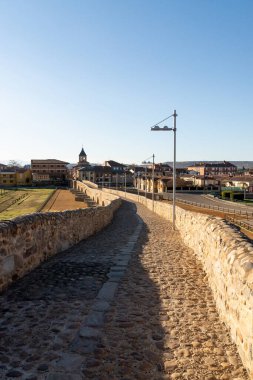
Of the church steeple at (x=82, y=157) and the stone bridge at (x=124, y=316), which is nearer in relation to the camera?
the stone bridge at (x=124, y=316)

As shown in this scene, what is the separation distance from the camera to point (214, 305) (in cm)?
690

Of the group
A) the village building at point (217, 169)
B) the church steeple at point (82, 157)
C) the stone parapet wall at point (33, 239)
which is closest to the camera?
the stone parapet wall at point (33, 239)

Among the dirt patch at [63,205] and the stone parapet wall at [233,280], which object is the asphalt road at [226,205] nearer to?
the dirt patch at [63,205]

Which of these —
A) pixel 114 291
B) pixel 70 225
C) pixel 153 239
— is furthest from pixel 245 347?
pixel 153 239

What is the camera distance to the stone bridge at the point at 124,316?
4594mm

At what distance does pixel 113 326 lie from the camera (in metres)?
5.81

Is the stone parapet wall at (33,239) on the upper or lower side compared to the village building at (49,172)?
lower

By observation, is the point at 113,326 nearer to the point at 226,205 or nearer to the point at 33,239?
the point at 33,239

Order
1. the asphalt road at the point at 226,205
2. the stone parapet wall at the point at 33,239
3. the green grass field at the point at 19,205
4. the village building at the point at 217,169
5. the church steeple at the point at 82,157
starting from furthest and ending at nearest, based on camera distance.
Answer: the village building at the point at 217,169 < the church steeple at the point at 82,157 < the green grass field at the point at 19,205 < the asphalt road at the point at 226,205 < the stone parapet wall at the point at 33,239

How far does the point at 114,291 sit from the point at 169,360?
2805mm

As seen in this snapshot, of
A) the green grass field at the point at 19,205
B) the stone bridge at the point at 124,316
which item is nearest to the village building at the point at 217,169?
the green grass field at the point at 19,205

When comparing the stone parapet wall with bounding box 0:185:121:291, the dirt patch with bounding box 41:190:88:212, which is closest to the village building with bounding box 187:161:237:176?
the dirt patch with bounding box 41:190:88:212

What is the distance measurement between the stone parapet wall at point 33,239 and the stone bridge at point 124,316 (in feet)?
0.17

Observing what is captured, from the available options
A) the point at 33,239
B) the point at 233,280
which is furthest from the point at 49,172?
the point at 233,280
